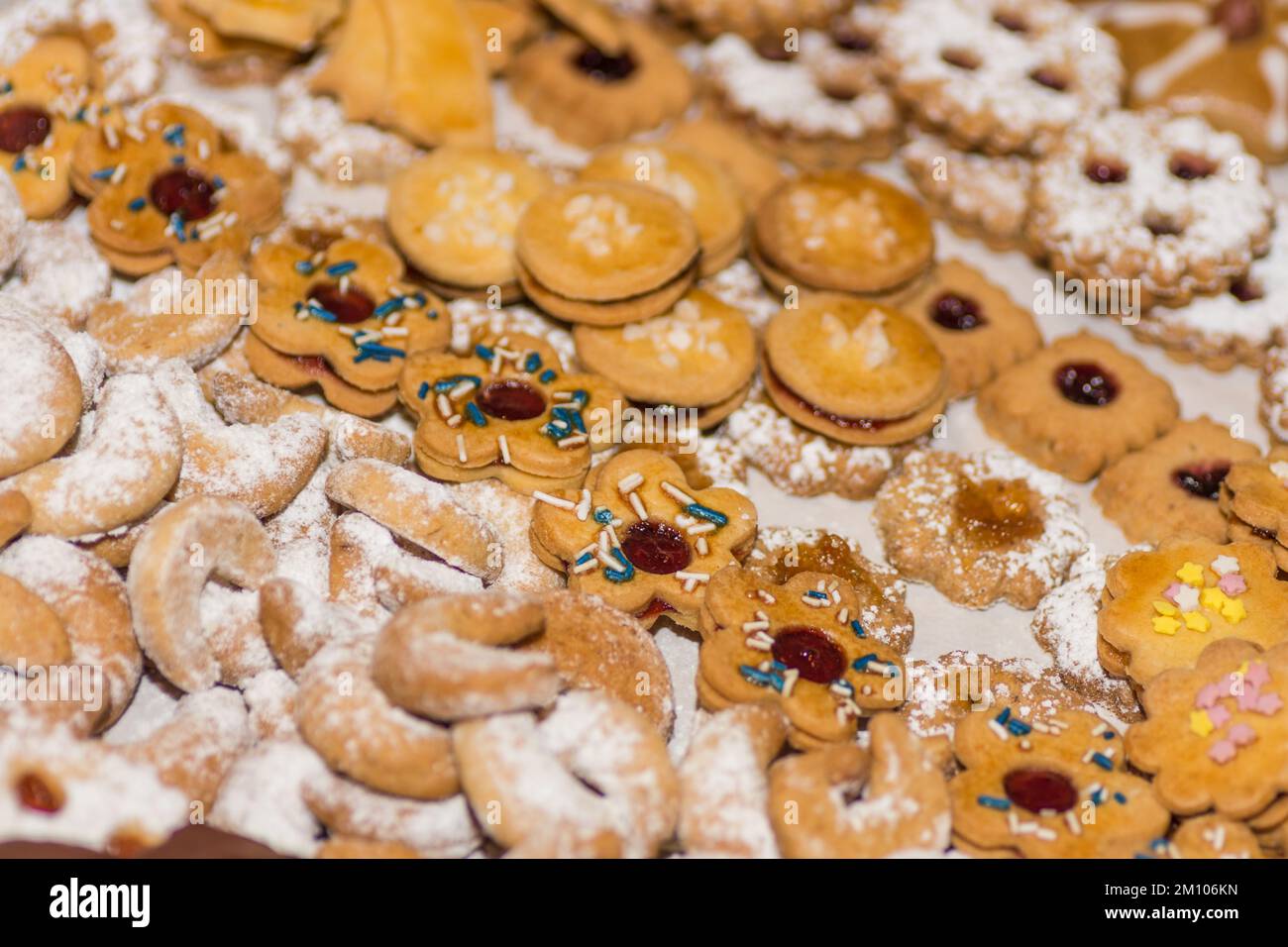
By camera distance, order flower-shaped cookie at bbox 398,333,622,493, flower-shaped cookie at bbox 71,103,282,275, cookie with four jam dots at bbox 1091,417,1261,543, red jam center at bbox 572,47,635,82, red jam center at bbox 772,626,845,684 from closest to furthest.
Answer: red jam center at bbox 772,626,845,684 → flower-shaped cookie at bbox 398,333,622,493 → cookie with four jam dots at bbox 1091,417,1261,543 → flower-shaped cookie at bbox 71,103,282,275 → red jam center at bbox 572,47,635,82

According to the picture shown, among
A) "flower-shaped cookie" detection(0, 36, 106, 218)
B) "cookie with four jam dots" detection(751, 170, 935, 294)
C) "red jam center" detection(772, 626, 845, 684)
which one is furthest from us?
"cookie with four jam dots" detection(751, 170, 935, 294)

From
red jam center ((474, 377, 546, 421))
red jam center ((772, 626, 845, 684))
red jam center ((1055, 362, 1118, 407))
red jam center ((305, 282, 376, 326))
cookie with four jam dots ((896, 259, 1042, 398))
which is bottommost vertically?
red jam center ((772, 626, 845, 684))

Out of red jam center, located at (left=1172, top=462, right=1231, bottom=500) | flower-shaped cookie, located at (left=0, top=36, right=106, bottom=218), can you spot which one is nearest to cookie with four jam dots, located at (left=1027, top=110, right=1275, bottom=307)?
red jam center, located at (left=1172, top=462, right=1231, bottom=500)

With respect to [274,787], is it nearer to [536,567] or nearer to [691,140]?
[536,567]

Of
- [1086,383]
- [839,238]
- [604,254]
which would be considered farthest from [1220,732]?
[604,254]

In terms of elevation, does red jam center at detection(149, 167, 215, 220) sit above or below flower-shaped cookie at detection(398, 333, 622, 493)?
above

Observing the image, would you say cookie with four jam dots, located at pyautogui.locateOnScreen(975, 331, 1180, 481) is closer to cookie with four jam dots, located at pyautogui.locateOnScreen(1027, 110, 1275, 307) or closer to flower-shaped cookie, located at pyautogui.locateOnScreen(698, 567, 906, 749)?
cookie with four jam dots, located at pyautogui.locateOnScreen(1027, 110, 1275, 307)
